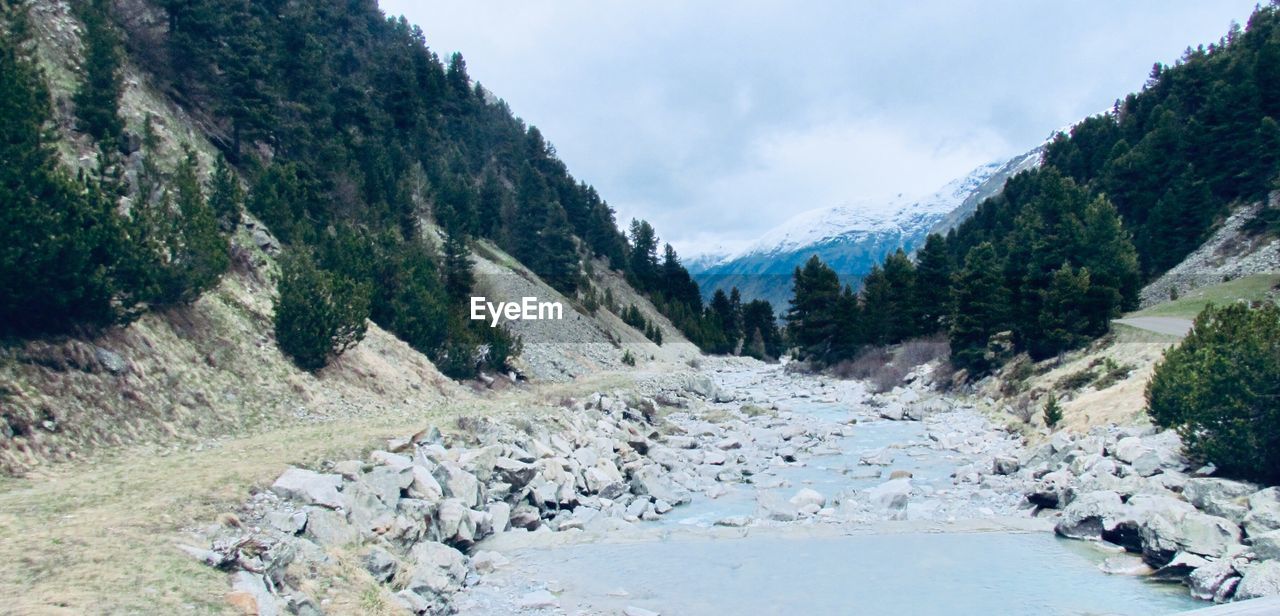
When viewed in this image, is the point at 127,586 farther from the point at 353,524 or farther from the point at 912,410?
the point at 912,410

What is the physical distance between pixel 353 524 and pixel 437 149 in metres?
88.4

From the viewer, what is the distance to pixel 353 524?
49.6 feet

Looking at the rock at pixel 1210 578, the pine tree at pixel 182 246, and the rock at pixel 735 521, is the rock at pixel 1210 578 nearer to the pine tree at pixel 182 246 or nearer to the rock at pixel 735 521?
the rock at pixel 735 521

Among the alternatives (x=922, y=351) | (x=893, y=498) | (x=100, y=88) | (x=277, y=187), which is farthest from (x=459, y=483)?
(x=922, y=351)

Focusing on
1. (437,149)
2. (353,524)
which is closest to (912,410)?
(353,524)

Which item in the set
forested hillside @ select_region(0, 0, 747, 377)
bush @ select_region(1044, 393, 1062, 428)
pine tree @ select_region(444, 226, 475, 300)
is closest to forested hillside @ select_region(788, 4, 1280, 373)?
bush @ select_region(1044, 393, 1062, 428)

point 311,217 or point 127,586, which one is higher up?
point 311,217

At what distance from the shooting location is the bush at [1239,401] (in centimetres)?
Answer: 1767

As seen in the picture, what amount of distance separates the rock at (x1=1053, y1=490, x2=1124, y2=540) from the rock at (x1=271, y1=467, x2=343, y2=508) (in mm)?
15793

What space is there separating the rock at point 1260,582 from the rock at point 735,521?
10288 mm

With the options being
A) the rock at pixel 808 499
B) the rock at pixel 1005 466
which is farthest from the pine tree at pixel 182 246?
the rock at pixel 1005 466

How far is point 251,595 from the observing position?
10797 mm

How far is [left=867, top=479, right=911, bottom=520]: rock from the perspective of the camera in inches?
835

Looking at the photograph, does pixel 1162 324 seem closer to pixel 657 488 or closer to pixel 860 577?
pixel 657 488
